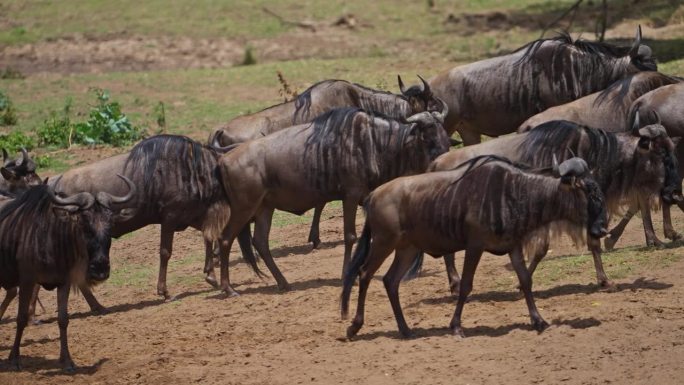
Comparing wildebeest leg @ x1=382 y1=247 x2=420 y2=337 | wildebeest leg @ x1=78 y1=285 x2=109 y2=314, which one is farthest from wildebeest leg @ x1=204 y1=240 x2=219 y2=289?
wildebeest leg @ x1=382 y1=247 x2=420 y2=337

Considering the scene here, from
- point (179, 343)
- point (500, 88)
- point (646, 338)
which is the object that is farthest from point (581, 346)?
point (500, 88)

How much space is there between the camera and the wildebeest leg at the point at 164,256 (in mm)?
12531

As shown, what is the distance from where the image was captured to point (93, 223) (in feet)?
34.3

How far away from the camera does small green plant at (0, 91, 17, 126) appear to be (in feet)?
69.7

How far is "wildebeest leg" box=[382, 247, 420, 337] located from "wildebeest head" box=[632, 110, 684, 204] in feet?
7.54

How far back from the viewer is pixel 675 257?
11000mm

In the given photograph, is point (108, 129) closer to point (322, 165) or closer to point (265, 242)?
point (265, 242)

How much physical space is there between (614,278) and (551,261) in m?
1.12

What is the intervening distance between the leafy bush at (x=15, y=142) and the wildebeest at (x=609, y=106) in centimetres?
925

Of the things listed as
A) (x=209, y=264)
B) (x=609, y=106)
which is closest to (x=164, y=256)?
(x=209, y=264)

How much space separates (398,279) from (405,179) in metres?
0.76

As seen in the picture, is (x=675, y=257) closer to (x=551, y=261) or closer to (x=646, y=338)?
(x=551, y=261)

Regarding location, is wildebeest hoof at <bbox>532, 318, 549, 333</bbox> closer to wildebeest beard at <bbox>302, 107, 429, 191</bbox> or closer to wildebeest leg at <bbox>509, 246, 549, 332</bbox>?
Result: wildebeest leg at <bbox>509, 246, 549, 332</bbox>

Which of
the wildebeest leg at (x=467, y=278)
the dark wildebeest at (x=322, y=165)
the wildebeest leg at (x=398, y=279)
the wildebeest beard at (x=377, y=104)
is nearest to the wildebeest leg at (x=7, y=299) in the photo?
the dark wildebeest at (x=322, y=165)
